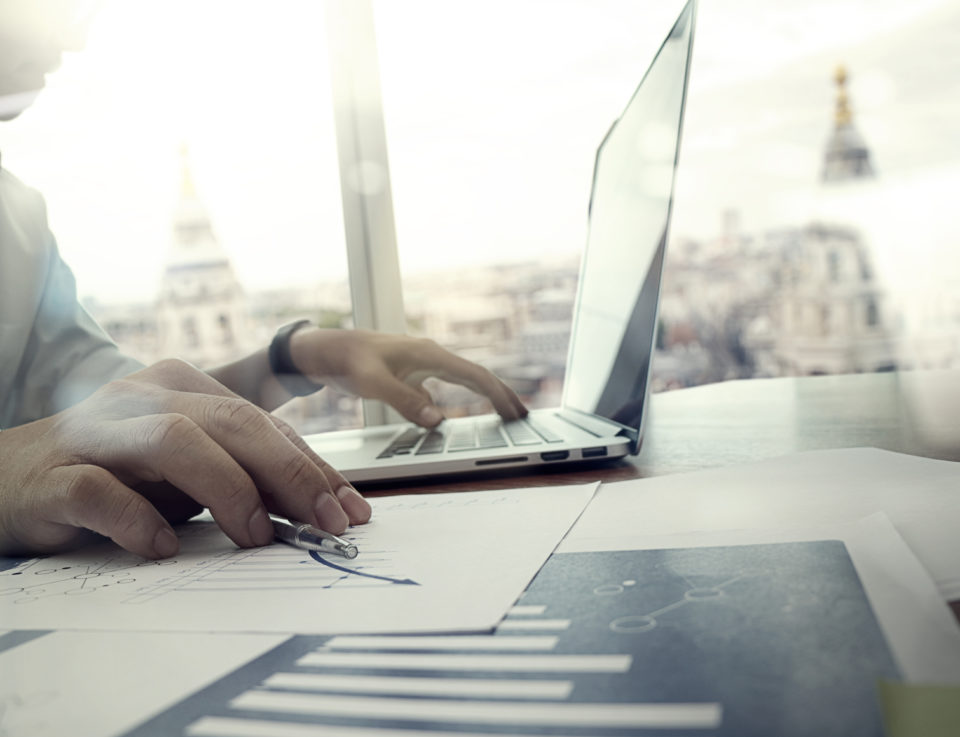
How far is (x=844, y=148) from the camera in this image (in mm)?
2293

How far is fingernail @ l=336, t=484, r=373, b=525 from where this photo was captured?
46 cm

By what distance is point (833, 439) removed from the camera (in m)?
0.62

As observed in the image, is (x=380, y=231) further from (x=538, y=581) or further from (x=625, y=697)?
(x=625, y=697)

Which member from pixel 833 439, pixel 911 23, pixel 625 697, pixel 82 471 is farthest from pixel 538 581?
pixel 911 23

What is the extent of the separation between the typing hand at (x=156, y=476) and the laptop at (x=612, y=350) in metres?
0.18

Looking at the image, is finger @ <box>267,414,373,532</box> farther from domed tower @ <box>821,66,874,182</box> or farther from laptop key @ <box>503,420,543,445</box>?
domed tower @ <box>821,66,874,182</box>

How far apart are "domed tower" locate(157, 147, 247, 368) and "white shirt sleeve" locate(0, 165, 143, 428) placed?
2.04ft

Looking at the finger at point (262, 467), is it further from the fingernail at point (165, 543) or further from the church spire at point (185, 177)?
the church spire at point (185, 177)

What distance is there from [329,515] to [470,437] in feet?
1.09

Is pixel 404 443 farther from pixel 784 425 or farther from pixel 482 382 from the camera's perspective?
pixel 784 425

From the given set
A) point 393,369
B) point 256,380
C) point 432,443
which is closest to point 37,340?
point 256,380

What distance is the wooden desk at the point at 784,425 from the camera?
57 centimetres

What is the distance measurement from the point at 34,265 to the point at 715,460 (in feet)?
3.03

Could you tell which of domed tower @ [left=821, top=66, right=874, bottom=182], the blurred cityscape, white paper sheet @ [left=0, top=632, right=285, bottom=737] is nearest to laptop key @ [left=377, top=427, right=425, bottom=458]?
the blurred cityscape
